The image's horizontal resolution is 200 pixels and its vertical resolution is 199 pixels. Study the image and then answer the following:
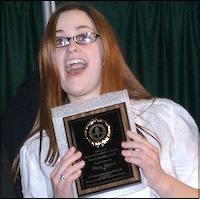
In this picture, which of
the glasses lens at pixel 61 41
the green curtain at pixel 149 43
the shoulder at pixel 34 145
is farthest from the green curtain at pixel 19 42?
the glasses lens at pixel 61 41

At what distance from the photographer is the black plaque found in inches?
34.1

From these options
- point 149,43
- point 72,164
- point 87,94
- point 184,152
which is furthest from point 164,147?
point 149,43

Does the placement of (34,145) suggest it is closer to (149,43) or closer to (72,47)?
(72,47)

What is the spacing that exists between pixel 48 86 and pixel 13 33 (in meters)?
0.97

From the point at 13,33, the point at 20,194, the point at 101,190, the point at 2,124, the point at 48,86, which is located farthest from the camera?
the point at 13,33

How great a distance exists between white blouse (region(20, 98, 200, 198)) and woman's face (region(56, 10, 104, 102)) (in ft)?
0.45

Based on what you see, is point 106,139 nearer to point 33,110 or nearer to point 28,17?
point 33,110

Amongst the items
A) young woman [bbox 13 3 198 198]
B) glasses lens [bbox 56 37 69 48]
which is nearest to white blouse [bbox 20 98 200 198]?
young woman [bbox 13 3 198 198]

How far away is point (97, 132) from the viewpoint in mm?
865

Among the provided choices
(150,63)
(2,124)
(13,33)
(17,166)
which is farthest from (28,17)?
(17,166)

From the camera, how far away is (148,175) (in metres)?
0.95

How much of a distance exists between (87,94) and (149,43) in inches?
40.9

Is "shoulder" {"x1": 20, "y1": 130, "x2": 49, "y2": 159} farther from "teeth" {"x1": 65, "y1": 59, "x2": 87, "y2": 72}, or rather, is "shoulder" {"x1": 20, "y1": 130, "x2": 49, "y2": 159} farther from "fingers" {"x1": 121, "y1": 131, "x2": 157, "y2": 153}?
"fingers" {"x1": 121, "y1": 131, "x2": 157, "y2": 153}

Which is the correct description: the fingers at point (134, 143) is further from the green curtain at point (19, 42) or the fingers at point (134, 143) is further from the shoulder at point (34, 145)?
the green curtain at point (19, 42)
